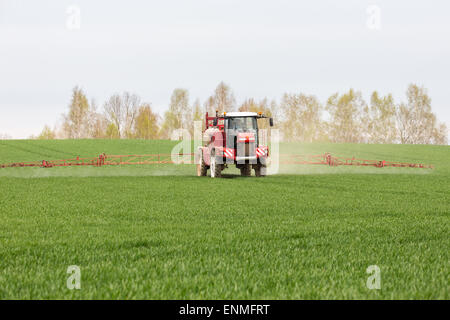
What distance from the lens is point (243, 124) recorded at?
20375 millimetres

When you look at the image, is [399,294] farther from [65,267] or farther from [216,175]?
[216,175]

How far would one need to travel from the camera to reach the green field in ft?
15.3

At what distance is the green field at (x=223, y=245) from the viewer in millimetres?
4668

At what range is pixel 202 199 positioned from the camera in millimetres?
12984

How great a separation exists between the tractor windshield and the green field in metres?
6.62

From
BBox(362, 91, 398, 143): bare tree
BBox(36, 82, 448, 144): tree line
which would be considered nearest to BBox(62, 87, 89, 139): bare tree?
BBox(36, 82, 448, 144): tree line

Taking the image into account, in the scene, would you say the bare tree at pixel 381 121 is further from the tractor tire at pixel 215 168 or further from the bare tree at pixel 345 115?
the tractor tire at pixel 215 168

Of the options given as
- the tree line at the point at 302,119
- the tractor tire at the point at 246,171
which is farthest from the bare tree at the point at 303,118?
the tractor tire at the point at 246,171

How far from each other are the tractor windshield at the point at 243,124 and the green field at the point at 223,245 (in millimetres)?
6618
